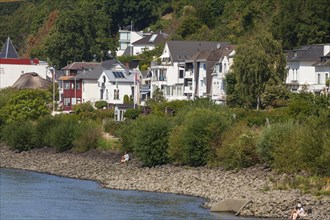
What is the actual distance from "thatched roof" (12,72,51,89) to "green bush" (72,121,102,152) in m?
31.5

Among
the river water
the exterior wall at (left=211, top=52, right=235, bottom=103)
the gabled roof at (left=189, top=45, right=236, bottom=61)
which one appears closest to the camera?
the river water

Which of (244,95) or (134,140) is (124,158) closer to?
(134,140)

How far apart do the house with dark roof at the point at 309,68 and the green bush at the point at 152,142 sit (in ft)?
46.4

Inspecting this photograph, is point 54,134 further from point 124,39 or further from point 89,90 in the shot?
point 124,39

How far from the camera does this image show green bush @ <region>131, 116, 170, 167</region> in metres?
56.6

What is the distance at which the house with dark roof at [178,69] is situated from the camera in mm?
81500

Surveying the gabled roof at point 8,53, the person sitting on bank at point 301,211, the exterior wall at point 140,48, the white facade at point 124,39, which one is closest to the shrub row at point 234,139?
the person sitting on bank at point 301,211

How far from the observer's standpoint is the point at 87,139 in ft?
218

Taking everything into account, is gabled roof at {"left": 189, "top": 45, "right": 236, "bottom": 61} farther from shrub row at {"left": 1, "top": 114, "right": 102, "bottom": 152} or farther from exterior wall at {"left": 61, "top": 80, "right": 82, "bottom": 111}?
exterior wall at {"left": 61, "top": 80, "right": 82, "bottom": 111}

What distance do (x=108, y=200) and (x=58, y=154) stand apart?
844 inches

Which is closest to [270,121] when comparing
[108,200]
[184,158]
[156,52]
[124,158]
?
[184,158]

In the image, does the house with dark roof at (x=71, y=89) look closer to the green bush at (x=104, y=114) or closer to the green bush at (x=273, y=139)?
the green bush at (x=104, y=114)

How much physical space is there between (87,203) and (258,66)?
2455cm

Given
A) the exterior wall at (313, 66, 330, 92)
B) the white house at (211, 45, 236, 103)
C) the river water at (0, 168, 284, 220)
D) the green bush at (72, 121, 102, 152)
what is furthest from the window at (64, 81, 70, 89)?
the river water at (0, 168, 284, 220)
